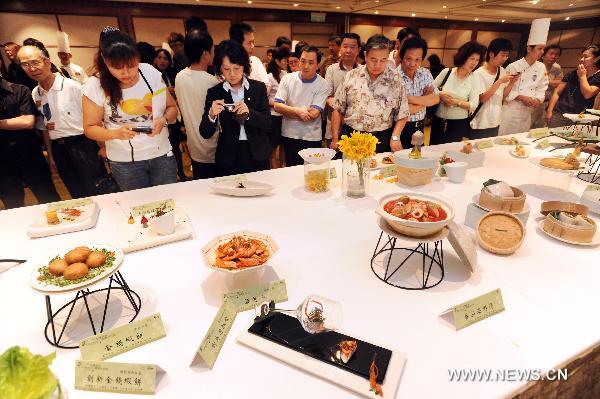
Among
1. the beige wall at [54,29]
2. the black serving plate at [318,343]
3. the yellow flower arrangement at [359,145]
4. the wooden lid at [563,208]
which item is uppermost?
the beige wall at [54,29]

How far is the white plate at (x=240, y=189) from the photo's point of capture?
5.32ft

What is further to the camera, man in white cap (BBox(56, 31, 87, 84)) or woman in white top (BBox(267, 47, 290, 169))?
man in white cap (BBox(56, 31, 87, 84))

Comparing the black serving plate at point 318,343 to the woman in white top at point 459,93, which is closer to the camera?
the black serving plate at point 318,343

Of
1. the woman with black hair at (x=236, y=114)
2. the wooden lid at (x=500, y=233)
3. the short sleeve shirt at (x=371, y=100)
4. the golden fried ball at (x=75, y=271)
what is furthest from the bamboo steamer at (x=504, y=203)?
the golden fried ball at (x=75, y=271)

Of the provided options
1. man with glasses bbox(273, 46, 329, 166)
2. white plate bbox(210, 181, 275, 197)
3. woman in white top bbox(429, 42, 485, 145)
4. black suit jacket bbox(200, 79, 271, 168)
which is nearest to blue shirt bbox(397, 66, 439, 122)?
woman in white top bbox(429, 42, 485, 145)

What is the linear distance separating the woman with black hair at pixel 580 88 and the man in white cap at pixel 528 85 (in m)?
0.40

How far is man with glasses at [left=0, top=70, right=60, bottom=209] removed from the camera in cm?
235

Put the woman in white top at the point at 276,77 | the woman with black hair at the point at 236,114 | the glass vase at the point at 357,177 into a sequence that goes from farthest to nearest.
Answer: the woman in white top at the point at 276,77
the woman with black hair at the point at 236,114
the glass vase at the point at 357,177

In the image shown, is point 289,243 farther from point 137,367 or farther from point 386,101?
point 386,101

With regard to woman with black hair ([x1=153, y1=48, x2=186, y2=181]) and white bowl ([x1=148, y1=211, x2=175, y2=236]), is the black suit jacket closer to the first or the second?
white bowl ([x1=148, y1=211, x2=175, y2=236])

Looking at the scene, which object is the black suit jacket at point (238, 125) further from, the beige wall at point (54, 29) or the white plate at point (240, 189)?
the beige wall at point (54, 29)

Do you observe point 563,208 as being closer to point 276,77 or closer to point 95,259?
point 95,259

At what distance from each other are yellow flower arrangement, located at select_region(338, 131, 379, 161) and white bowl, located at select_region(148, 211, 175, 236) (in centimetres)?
76

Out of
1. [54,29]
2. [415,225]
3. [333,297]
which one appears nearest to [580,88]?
[415,225]
